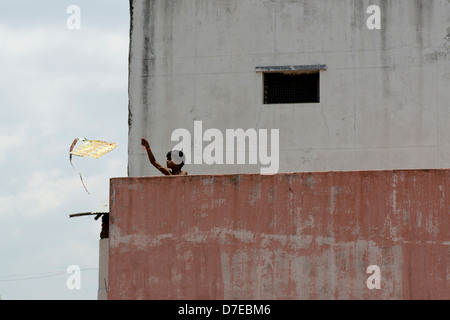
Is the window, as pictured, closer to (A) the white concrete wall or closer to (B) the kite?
(A) the white concrete wall

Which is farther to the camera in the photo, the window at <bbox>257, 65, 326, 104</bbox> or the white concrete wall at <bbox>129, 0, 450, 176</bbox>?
the window at <bbox>257, 65, 326, 104</bbox>

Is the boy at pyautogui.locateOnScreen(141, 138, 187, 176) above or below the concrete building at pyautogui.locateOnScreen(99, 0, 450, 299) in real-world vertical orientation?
below

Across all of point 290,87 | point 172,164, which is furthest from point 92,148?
point 290,87

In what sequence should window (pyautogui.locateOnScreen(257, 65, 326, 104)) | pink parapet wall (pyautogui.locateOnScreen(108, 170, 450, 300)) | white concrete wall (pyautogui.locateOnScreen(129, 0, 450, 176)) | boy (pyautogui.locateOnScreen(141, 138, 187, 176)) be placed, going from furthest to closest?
window (pyautogui.locateOnScreen(257, 65, 326, 104)) < white concrete wall (pyautogui.locateOnScreen(129, 0, 450, 176)) < boy (pyautogui.locateOnScreen(141, 138, 187, 176)) < pink parapet wall (pyautogui.locateOnScreen(108, 170, 450, 300))

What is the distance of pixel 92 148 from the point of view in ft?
43.0

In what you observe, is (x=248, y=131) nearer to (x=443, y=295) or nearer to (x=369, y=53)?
(x=369, y=53)

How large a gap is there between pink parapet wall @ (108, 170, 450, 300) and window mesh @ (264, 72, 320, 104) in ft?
14.8

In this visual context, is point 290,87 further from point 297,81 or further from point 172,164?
point 172,164

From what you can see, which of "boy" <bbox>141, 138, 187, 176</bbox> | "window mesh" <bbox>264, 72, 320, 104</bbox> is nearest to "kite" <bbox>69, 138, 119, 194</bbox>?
"boy" <bbox>141, 138, 187, 176</bbox>

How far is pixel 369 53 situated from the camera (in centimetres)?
1455

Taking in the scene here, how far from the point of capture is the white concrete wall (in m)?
14.4

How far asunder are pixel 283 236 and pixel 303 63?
15.9ft

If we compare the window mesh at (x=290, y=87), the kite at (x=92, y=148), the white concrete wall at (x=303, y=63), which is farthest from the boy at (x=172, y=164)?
the window mesh at (x=290, y=87)
